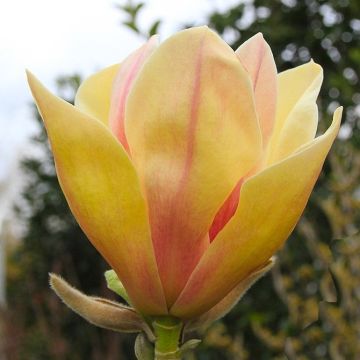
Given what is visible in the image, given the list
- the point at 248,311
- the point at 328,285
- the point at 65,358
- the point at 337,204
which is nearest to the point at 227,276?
the point at 328,285

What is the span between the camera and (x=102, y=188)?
0.43 metres

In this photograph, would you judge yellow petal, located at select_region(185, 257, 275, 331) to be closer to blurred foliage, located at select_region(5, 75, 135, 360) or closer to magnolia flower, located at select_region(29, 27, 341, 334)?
magnolia flower, located at select_region(29, 27, 341, 334)

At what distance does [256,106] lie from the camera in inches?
18.5

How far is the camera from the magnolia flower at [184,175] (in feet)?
1.39

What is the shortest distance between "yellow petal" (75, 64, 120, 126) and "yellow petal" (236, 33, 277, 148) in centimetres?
10

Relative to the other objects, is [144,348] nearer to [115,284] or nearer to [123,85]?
[115,284]

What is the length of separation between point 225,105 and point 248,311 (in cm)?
225

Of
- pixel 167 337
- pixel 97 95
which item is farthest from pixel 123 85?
pixel 167 337

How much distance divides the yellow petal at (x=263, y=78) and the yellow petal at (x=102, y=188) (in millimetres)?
97

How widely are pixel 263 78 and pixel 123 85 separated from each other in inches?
3.6

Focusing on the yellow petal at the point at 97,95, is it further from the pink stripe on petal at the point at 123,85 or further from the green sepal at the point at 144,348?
the green sepal at the point at 144,348

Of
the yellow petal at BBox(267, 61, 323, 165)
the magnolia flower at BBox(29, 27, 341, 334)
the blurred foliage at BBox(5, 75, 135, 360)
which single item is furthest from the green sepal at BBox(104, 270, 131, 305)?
the blurred foliage at BBox(5, 75, 135, 360)

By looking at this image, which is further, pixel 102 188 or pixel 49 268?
pixel 49 268

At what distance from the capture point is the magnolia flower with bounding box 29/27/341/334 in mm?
423
